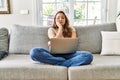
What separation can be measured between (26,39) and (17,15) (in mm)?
1354

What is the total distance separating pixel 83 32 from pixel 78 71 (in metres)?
0.93

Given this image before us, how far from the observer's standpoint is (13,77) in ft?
8.38

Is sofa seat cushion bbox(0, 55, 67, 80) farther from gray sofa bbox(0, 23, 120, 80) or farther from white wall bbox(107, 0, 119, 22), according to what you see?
white wall bbox(107, 0, 119, 22)

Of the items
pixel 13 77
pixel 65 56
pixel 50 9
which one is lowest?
pixel 13 77

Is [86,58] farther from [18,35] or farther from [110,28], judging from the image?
[18,35]

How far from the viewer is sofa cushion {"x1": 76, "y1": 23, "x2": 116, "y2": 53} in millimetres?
3234

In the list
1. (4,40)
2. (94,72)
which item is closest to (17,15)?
(4,40)

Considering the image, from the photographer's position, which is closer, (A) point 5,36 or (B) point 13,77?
(B) point 13,77

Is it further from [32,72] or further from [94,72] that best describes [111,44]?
[32,72]

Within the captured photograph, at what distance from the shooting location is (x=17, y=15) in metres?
4.48

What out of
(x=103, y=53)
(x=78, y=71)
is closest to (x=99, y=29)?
(x=103, y=53)

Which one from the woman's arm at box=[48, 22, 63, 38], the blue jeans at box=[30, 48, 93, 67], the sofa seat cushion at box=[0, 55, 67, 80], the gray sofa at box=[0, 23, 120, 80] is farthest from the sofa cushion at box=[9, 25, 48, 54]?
the sofa seat cushion at box=[0, 55, 67, 80]

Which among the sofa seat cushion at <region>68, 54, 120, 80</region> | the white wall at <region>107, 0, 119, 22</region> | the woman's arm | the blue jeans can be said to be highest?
the white wall at <region>107, 0, 119, 22</region>

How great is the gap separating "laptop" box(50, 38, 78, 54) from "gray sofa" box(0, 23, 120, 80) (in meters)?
0.22
